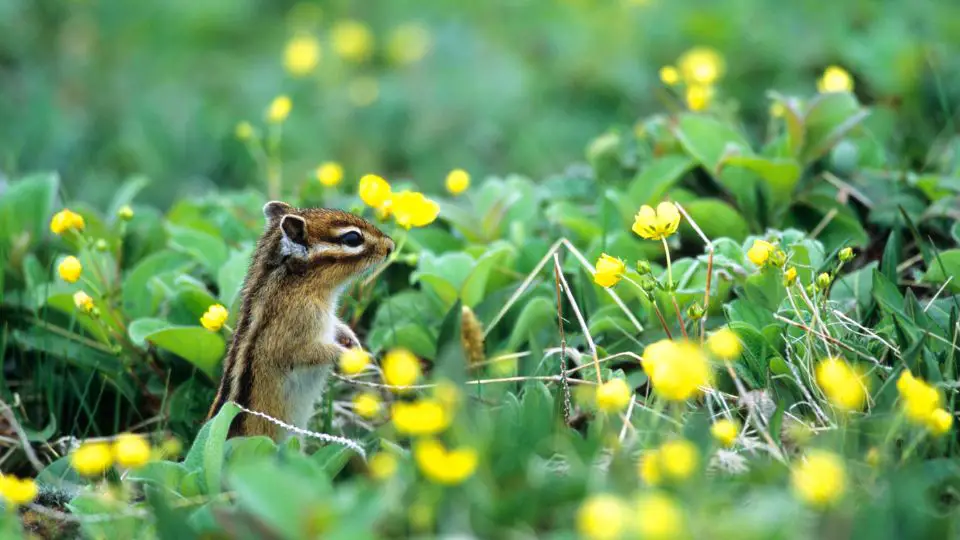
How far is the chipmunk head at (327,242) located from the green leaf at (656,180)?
1.37m

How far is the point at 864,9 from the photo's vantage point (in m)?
9.08

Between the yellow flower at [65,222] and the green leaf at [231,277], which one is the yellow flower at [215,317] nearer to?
the green leaf at [231,277]

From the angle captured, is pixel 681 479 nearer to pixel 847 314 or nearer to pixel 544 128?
pixel 847 314

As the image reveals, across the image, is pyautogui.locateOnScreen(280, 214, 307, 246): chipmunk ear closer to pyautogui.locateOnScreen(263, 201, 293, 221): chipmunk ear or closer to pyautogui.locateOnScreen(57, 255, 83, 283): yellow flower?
pyautogui.locateOnScreen(263, 201, 293, 221): chipmunk ear

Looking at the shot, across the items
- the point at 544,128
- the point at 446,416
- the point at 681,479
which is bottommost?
the point at 544,128

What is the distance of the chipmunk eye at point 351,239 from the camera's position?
187 inches

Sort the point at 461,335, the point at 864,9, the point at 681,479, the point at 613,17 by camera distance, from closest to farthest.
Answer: the point at 681,479, the point at 461,335, the point at 864,9, the point at 613,17

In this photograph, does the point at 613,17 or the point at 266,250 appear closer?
the point at 266,250

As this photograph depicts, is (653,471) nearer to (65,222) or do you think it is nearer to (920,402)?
(920,402)

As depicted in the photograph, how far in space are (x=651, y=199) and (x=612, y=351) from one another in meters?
1.00

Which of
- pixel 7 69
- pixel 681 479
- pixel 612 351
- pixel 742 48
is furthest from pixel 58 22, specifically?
pixel 681 479

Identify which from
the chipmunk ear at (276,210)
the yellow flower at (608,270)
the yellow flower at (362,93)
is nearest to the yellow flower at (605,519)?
the yellow flower at (608,270)

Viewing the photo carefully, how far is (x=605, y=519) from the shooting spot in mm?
2557

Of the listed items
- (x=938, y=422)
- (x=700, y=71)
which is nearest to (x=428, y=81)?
(x=700, y=71)
